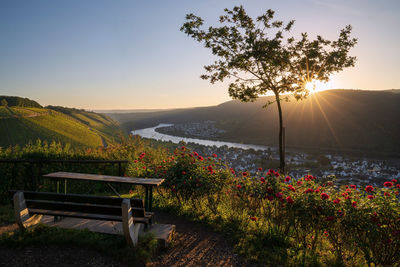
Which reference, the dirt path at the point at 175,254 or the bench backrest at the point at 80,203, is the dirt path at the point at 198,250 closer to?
the dirt path at the point at 175,254

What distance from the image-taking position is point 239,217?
5.11m

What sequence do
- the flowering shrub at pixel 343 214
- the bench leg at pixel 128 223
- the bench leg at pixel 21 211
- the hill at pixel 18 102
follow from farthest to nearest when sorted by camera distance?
the hill at pixel 18 102
the bench leg at pixel 21 211
the flowering shrub at pixel 343 214
the bench leg at pixel 128 223

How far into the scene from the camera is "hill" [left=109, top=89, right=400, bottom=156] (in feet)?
218

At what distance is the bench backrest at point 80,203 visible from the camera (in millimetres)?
3201

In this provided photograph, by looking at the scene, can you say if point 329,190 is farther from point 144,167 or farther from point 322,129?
point 322,129

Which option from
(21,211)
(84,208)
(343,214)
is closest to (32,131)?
(21,211)

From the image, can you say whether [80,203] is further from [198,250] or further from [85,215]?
[198,250]

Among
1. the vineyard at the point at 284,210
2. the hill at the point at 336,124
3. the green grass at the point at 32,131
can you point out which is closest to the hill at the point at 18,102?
the hill at the point at 336,124

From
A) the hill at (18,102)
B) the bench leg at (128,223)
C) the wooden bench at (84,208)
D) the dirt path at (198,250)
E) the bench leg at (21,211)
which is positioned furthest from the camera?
the hill at (18,102)

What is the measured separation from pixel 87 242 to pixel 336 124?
86.3 m

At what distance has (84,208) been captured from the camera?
130 inches

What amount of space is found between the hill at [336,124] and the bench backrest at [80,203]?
223 ft

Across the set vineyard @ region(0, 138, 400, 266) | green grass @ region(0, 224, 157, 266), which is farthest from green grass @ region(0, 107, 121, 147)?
green grass @ region(0, 224, 157, 266)

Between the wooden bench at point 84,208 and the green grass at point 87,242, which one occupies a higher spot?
the wooden bench at point 84,208
